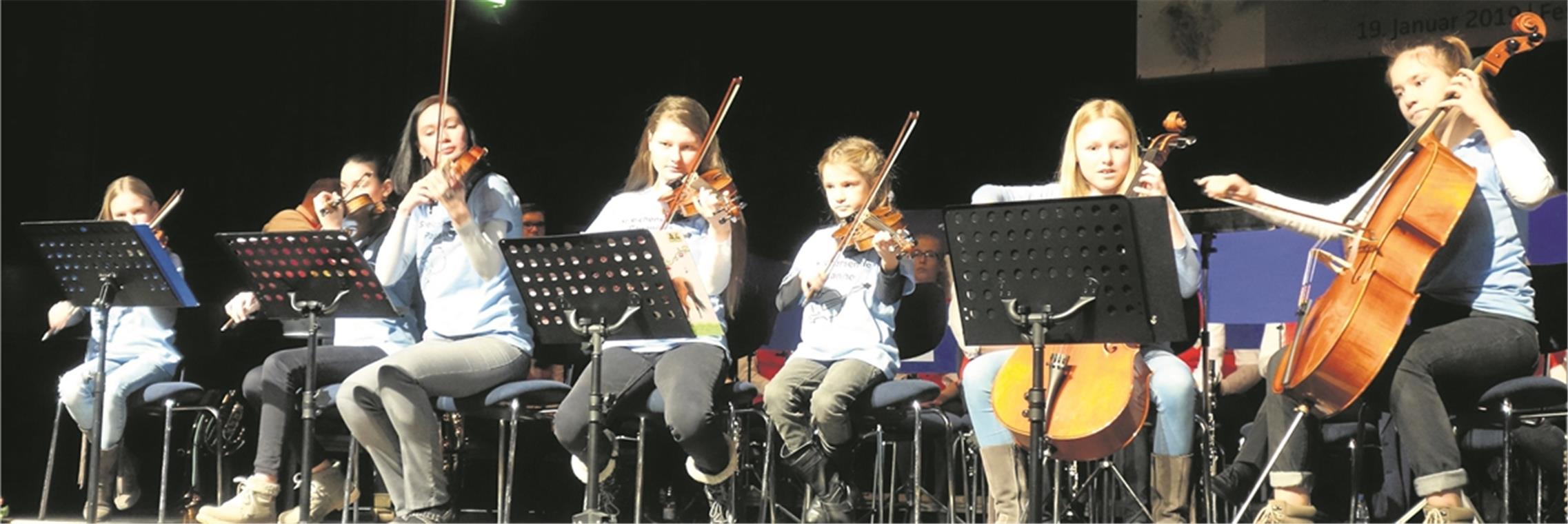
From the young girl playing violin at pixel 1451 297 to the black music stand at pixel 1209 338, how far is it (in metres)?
0.29

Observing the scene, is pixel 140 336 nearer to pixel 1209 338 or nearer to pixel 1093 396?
pixel 1093 396

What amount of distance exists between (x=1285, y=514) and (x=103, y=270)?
3.11m

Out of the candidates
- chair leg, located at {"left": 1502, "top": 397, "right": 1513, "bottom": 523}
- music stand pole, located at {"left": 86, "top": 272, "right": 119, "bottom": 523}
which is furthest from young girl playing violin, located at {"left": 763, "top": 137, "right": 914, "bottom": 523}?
music stand pole, located at {"left": 86, "top": 272, "right": 119, "bottom": 523}

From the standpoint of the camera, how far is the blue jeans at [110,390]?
4.74 meters

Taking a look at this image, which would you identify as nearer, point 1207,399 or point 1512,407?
point 1512,407

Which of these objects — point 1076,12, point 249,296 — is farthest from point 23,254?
point 1076,12

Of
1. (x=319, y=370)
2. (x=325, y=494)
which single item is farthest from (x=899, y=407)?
(x=325, y=494)

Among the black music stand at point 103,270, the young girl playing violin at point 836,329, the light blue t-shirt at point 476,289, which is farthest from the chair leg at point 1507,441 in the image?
the black music stand at point 103,270

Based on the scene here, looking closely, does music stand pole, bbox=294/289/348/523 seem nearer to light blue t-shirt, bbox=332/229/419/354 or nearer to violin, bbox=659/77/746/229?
light blue t-shirt, bbox=332/229/419/354

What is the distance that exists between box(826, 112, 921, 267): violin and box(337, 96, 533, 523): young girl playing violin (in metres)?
0.88

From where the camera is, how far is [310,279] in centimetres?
384

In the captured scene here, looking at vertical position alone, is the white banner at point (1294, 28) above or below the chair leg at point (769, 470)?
above

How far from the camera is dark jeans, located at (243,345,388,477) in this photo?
13.5ft

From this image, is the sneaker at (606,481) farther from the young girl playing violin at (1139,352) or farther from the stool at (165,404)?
the stool at (165,404)
